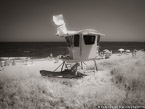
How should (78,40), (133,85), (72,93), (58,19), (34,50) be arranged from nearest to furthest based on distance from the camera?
(72,93)
(133,85)
(78,40)
(58,19)
(34,50)

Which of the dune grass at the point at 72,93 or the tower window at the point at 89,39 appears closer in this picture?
the dune grass at the point at 72,93

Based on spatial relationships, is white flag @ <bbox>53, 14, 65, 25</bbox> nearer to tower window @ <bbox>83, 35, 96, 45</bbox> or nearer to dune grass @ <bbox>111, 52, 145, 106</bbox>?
tower window @ <bbox>83, 35, 96, 45</bbox>

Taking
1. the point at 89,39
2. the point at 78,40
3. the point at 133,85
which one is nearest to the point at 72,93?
the point at 133,85

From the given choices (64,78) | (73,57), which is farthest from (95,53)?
(64,78)

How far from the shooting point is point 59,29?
612 centimetres


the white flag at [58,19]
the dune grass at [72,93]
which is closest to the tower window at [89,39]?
the white flag at [58,19]

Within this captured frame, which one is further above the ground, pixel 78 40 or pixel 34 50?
pixel 34 50

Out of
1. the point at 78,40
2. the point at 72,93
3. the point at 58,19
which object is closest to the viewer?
the point at 72,93

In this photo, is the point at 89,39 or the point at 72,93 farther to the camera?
the point at 89,39

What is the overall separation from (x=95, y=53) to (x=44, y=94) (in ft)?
9.52

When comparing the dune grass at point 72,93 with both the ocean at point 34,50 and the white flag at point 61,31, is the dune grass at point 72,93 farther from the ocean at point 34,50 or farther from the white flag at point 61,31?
the ocean at point 34,50

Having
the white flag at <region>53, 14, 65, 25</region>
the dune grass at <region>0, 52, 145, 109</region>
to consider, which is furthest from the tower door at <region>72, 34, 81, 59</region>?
the dune grass at <region>0, 52, 145, 109</region>

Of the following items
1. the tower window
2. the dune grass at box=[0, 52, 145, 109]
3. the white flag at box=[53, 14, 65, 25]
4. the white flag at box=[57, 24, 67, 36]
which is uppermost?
the white flag at box=[53, 14, 65, 25]

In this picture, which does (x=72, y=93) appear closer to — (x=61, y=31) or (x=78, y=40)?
(x=78, y=40)
